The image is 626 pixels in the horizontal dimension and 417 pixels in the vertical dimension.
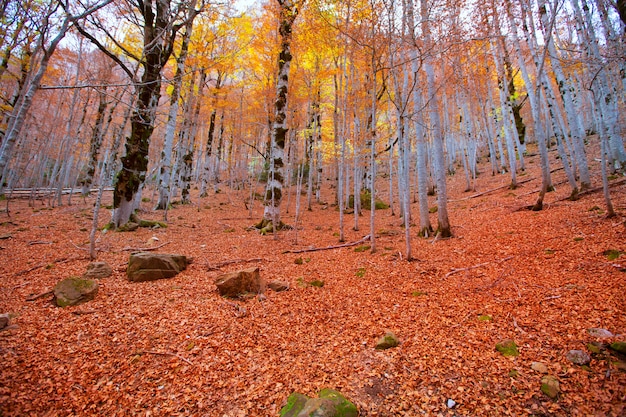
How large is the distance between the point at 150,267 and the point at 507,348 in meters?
5.79

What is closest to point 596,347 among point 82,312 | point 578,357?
point 578,357

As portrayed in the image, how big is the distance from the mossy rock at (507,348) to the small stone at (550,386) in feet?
1.25

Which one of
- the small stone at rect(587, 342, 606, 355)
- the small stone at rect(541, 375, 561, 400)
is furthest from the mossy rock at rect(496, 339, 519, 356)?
the small stone at rect(587, 342, 606, 355)

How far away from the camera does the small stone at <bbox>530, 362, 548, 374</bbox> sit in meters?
2.45

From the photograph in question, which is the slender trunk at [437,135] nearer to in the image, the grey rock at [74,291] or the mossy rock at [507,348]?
the mossy rock at [507,348]

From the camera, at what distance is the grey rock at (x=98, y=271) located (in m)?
4.82

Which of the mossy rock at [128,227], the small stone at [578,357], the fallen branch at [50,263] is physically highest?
the mossy rock at [128,227]

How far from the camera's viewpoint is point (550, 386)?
2.26m

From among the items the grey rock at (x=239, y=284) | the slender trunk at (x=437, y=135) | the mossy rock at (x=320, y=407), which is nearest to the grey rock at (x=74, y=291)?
the grey rock at (x=239, y=284)

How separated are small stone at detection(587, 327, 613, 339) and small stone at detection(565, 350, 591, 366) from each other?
0.37 metres

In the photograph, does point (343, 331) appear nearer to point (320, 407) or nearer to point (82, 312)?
point (320, 407)

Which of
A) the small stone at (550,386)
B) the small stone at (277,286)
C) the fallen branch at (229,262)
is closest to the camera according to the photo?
the small stone at (550,386)

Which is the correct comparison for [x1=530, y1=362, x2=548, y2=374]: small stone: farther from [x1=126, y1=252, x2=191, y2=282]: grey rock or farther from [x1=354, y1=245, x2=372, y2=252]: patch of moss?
[x1=126, y1=252, x2=191, y2=282]: grey rock

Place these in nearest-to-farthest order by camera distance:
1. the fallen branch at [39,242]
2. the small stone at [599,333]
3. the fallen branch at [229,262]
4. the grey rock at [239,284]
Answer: the small stone at [599,333], the grey rock at [239,284], the fallen branch at [229,262], the fallen branch at [39,242]
